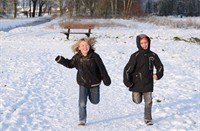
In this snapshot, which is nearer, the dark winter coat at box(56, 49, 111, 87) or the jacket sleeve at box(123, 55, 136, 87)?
the dark winter coat at box(56, 49, 111, 87)

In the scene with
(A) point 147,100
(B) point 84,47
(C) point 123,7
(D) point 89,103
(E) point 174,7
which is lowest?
(D) point 89,103

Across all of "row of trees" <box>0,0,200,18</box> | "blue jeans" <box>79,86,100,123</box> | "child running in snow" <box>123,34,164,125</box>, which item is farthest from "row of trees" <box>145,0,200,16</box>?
"blue jeans" <box>79,86,100,123</box>

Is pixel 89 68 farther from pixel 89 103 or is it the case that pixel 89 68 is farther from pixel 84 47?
pixel 89 103

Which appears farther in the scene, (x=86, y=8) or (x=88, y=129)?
(x=86, y=8)

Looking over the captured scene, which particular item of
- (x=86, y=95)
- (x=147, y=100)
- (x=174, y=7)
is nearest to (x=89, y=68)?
(x=86, y=95)

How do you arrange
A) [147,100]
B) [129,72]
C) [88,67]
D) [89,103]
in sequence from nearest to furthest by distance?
[88,67], [129,72], [147,100], [89,103]

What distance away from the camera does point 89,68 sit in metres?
6.13

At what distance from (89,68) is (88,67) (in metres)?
0.02

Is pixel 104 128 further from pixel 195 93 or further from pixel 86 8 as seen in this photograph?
pixel 86 8

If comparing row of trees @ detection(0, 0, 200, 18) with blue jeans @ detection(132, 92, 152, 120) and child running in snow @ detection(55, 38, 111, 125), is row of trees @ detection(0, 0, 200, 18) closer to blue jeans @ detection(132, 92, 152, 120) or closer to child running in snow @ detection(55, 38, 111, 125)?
blue jeans @ detection(132, 92, 152, 120)

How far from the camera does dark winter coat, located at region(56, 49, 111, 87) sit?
608 cm

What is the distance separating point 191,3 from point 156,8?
27.2 feet

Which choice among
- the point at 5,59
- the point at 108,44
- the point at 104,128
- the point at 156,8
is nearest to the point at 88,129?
the point at 104,128

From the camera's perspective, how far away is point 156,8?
292 ft
